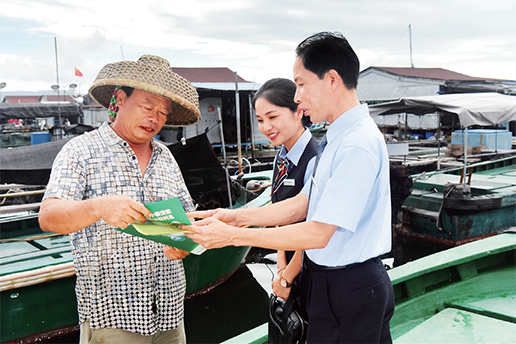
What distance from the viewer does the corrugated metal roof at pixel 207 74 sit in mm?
18172

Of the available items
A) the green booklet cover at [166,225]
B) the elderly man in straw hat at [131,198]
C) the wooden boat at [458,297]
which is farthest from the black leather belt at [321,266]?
the wooden boat at [458,297]

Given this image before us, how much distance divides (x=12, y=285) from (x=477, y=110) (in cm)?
865

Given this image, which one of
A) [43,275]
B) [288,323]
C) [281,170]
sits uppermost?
[281,170]

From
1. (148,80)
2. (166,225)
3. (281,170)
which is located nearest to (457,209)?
(281,170)

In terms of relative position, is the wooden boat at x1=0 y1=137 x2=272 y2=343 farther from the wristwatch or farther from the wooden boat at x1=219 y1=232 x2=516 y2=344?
the wristwatch

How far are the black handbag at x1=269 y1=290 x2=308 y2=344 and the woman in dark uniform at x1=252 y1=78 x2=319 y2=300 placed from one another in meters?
0.29

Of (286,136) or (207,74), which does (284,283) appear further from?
(207,74)

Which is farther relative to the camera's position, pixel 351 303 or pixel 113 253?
pixel 113 253

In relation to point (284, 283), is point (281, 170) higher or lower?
higher

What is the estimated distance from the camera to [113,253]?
168 centimetres

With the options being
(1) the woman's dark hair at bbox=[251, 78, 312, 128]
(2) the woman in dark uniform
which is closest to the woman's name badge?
(2) the woman in dark uniform

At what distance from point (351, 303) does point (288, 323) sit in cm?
33

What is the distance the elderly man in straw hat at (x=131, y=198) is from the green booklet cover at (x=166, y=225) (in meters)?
0.07

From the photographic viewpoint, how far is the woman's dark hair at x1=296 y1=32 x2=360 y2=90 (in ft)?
4.57
